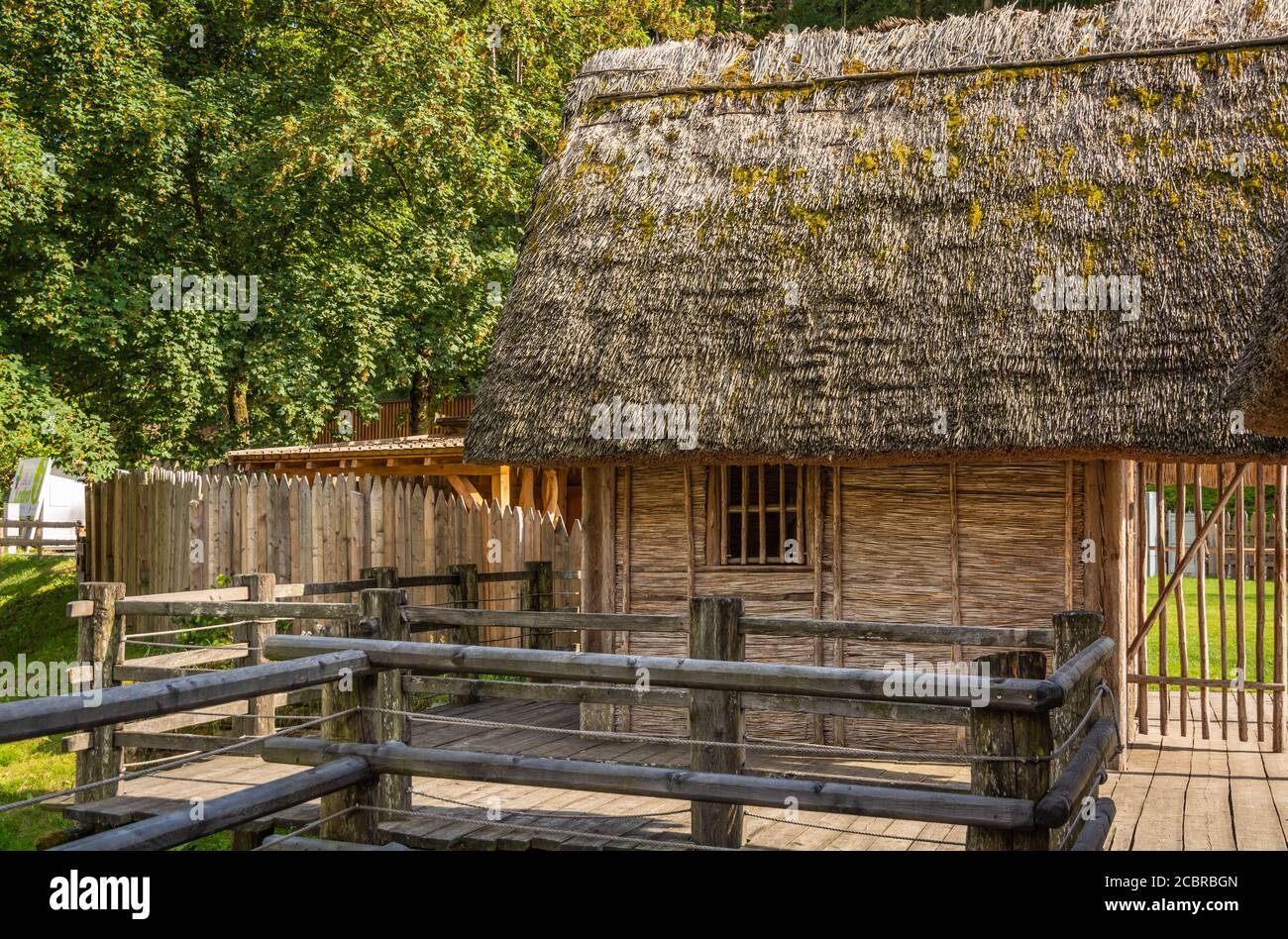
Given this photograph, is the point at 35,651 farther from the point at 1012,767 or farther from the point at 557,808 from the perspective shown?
the point at 1012,767

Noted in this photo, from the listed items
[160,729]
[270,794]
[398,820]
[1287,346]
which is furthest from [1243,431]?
[160,729]

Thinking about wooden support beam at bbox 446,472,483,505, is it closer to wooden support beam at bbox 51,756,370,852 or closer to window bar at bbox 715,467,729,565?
window bar at bbox 715,467,729,565

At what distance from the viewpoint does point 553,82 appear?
79.3 feet

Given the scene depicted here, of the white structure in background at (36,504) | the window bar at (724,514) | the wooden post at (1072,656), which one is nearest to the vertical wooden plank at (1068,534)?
the window bar at (724,514)

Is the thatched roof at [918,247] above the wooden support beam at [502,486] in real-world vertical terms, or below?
above

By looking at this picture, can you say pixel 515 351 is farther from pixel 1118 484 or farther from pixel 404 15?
pixel 404 15

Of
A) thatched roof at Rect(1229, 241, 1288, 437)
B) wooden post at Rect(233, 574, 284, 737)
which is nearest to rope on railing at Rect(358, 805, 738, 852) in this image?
wooden post at Rect(233, 574, 284, 737)

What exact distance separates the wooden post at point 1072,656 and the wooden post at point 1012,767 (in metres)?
1.17

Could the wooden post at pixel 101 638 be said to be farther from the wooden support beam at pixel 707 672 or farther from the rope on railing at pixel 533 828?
the wooden support beam at pixel 707 672

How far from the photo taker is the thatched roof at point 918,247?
8570 millimetres

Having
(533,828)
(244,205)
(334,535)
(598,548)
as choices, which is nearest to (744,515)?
(598,548)

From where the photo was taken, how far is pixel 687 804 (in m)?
6.98

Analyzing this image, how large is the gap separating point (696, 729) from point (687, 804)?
4.10 ft
